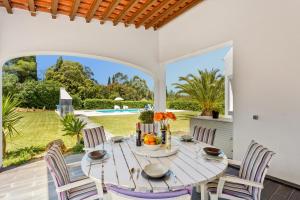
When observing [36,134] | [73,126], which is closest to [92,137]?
[73,126]

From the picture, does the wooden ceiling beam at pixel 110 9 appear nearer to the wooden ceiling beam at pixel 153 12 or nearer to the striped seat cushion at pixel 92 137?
the wooden ceiling beam at pixel 153 12

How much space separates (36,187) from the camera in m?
2.99

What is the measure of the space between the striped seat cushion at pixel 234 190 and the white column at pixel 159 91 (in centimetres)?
394

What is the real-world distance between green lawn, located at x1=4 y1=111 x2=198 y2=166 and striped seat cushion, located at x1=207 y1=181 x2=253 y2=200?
3484 mm

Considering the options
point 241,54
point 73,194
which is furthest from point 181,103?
point 73,194

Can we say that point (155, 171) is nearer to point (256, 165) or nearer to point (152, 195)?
point (152, 195)

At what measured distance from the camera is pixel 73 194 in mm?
1896

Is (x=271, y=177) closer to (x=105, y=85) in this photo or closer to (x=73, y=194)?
(x=73, y=194)

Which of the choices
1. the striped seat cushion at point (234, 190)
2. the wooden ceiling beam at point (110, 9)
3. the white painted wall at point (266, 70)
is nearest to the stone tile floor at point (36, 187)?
the white painted wall at point (266, 70)

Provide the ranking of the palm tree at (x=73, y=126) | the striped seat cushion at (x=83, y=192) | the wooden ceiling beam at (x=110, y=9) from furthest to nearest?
the palm tree at (x=73, y=126), the wooden ceiling beam at (x=110, y=9), the striped seat cushion at (x=83, y=192)

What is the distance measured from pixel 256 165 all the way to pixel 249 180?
17cm

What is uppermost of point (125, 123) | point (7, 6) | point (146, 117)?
point (7, 6)

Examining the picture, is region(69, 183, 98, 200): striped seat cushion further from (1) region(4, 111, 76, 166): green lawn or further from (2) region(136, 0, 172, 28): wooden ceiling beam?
(2) region(136, 0, 172, 28): wooden ceiling beam

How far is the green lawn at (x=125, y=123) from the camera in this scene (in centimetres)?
700
